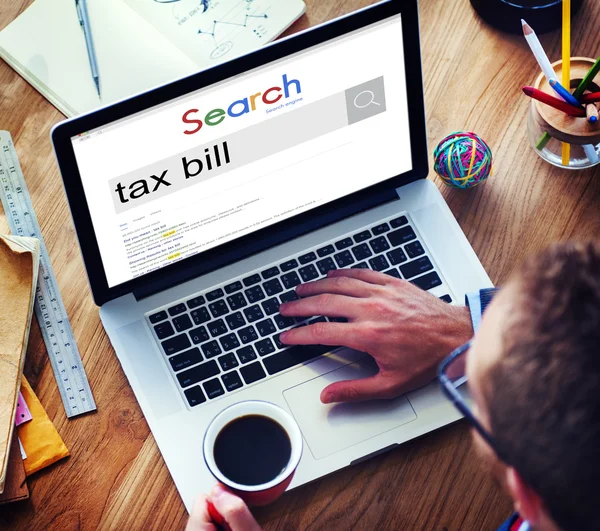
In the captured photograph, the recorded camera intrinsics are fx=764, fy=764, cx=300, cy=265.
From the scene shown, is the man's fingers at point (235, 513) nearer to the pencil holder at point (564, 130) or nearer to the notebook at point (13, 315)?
the notebook at point (13, 315)

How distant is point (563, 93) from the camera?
98cm

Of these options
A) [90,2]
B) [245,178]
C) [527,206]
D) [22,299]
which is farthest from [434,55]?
[22,299]

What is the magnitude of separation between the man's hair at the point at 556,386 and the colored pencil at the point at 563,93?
0.43 meters

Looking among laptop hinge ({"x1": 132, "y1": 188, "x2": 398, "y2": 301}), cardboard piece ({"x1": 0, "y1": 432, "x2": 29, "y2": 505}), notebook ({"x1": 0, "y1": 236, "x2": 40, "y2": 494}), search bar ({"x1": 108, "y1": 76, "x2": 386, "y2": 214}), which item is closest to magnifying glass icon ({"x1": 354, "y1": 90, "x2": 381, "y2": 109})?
search bar ({"x1": 108, "y1": 76, "x2": 386, "y2": 214})

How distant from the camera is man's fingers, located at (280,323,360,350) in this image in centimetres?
96

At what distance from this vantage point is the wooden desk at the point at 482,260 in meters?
0.94

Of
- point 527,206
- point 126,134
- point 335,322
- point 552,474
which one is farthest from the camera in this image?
point 527,206

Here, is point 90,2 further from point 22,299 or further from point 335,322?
point 335,322

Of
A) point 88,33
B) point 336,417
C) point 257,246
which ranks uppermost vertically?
point 88,33

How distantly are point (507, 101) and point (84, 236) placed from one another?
64cm

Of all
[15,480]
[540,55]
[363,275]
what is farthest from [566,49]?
[15,480]

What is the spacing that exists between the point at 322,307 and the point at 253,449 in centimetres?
21

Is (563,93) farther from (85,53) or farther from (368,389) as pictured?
(85,53)

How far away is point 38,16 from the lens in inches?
44.7
